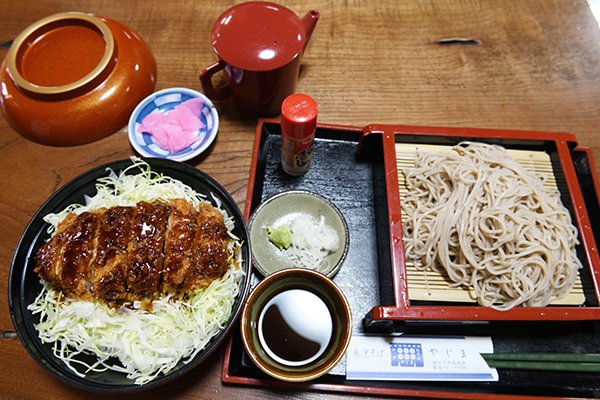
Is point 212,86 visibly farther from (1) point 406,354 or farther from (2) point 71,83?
(1) point 406,354

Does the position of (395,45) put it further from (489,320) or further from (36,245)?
(36,245)

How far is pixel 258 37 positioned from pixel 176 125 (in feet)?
1.92

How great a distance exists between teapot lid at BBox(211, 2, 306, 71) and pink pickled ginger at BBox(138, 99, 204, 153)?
1.24 feet

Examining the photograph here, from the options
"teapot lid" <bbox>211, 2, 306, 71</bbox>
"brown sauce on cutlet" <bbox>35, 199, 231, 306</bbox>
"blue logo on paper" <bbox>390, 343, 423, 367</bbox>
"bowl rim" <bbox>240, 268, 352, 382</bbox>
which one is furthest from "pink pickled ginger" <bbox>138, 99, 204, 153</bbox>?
"blue logo on paper" <bbox>390, 343, 423, 367</bbox>

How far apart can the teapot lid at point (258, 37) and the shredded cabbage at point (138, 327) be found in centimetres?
83

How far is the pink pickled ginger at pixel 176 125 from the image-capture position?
6.32ft

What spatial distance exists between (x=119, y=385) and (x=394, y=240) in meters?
1.14

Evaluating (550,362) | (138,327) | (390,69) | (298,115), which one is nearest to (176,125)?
(298,115)

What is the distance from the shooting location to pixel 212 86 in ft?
6.37

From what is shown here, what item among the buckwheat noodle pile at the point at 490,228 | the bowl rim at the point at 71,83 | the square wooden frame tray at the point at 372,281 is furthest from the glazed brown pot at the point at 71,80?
the buckwheat noodle pile at the point at 490,228

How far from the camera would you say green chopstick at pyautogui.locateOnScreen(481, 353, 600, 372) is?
1.54m

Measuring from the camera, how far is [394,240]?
5.34 feet

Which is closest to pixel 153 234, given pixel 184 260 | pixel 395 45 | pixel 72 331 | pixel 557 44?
pixel 184 260

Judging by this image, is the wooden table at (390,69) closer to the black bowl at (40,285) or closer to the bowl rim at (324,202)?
the bowl rim at (324,202)
